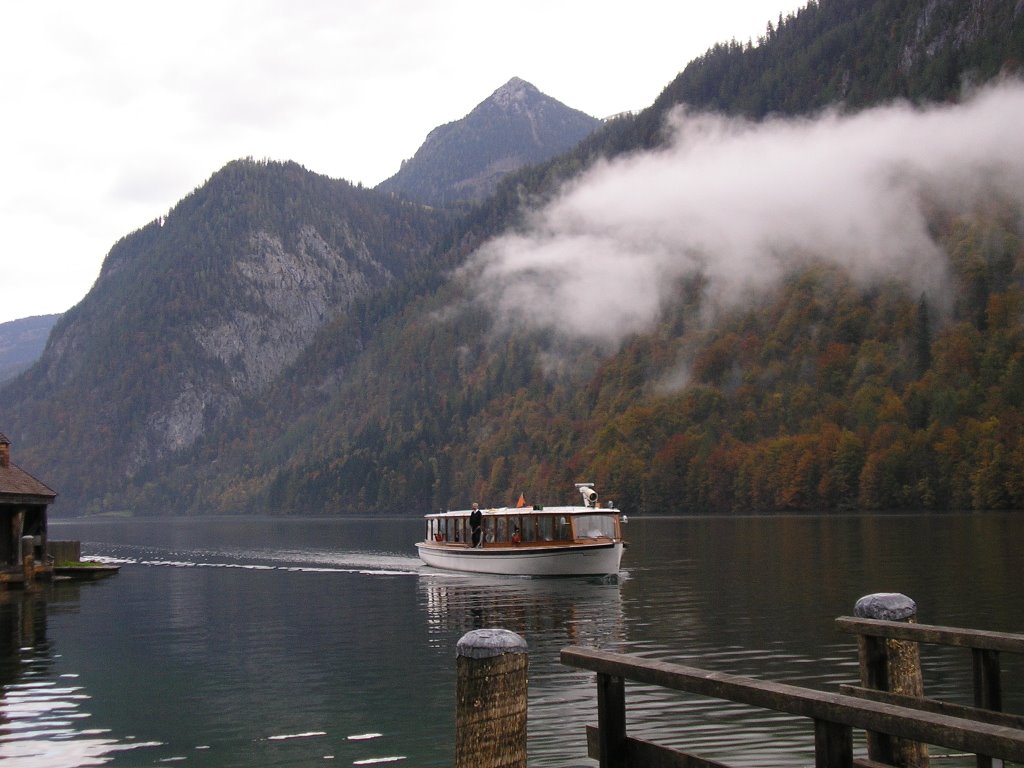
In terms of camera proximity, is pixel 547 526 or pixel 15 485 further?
pixel 547 526

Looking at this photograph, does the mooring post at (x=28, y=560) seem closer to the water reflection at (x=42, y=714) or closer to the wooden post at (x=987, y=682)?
the water reflection at (x=42, y=714)

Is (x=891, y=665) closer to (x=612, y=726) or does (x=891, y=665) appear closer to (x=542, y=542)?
(x=612, y=726)

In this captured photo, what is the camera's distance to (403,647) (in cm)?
3856

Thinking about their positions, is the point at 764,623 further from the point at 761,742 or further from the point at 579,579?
the point at 579,579

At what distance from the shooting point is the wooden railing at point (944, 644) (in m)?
14.3

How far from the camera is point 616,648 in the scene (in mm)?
35781

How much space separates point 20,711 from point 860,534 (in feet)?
285

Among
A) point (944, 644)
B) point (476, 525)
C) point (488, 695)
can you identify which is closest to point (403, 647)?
point (944, 644)

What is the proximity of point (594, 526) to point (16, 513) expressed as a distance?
33293mm

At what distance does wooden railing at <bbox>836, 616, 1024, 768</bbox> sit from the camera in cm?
1430

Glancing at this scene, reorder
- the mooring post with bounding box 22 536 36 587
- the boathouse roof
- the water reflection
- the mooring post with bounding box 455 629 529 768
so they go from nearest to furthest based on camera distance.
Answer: the mooring post with bounding box 455 629 529 768, the water reflection, the boathouse roof, the mooring post with bounding box 22 536 36 587

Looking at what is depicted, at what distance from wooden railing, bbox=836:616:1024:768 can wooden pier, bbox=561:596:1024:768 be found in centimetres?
1

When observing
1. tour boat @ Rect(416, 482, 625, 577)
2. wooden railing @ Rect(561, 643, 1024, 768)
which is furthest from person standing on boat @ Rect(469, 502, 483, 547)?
wooden railing @ Rect(561, 643, 1024, 768)

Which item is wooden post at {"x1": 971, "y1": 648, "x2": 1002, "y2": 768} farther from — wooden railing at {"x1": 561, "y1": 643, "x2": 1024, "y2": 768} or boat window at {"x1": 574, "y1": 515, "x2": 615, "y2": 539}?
boat window at {"x1": 574, "y1": 515, "x2": 615, "y2": 539}
